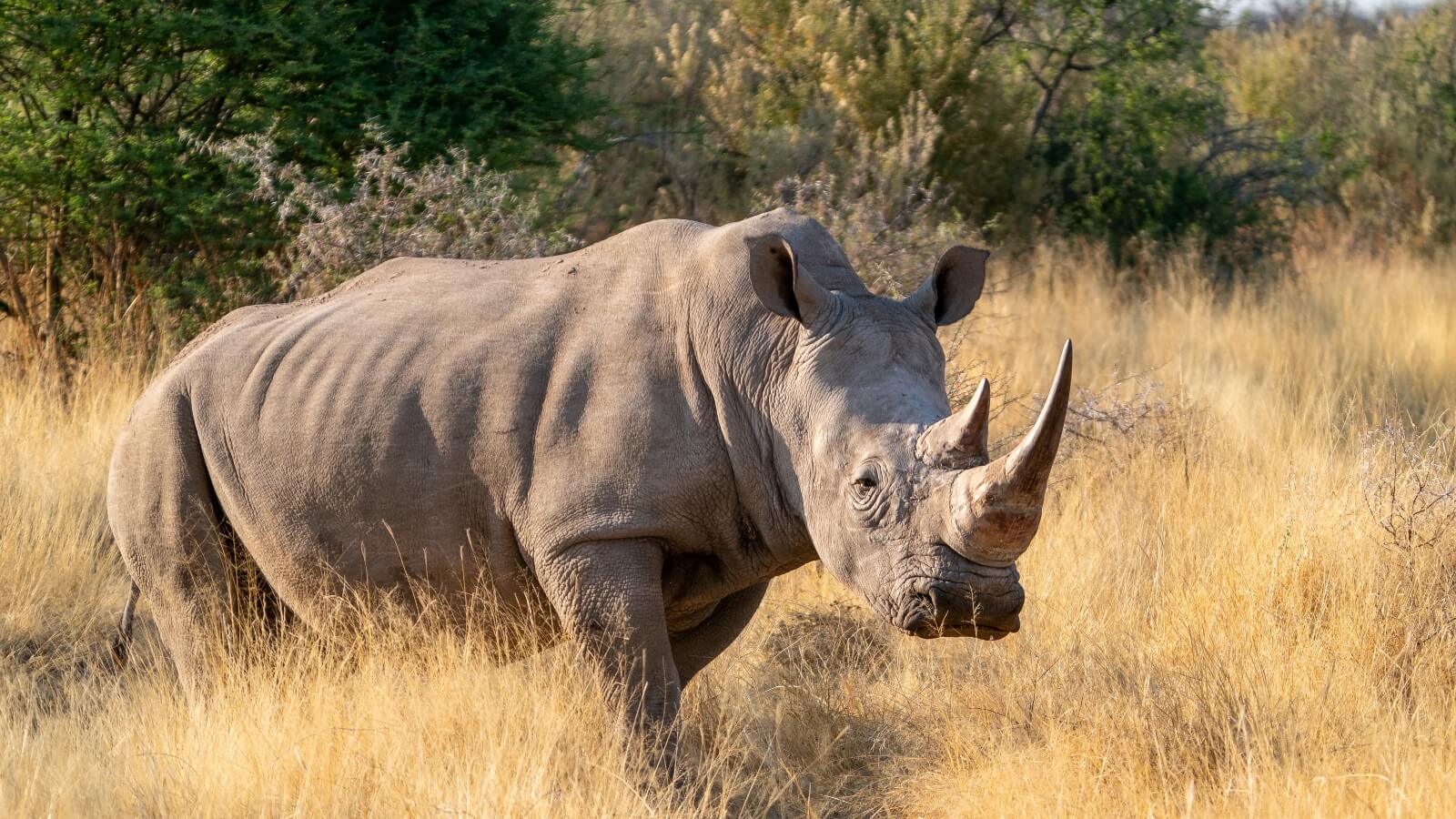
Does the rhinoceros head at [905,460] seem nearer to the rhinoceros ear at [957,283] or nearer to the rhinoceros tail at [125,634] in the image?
the rhinoceros ear at [957,283]

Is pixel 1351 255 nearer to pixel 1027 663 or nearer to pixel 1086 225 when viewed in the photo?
pixel 1086 225

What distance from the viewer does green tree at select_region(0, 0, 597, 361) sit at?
29.6 ft

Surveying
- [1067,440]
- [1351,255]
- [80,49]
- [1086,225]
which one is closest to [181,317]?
[80,49]

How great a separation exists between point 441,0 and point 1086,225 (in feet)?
21.7

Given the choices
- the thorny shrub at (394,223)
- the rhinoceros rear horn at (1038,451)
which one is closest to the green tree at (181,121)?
the thorny shrub at (394,223)

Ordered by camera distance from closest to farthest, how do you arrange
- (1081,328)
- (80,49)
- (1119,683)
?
1. (1119,683)
2. (80,49)
3. (1081,328)

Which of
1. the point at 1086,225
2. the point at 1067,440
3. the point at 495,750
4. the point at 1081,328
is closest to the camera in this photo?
the point at 495,750

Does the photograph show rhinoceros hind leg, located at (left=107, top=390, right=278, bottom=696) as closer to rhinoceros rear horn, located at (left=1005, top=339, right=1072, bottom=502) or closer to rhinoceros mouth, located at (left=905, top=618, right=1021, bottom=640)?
rhinoceros mouth, located at (left=905, top=618, right=1021, bottom=640)

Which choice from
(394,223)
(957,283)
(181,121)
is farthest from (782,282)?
(181,121)

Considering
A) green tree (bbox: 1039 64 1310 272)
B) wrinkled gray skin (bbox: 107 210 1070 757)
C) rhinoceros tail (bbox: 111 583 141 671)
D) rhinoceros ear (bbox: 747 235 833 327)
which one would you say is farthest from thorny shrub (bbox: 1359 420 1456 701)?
green tree (bbox: 1039 64 1310 272)

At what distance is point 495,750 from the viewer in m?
4.06

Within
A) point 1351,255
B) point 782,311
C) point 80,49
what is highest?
point 80,49

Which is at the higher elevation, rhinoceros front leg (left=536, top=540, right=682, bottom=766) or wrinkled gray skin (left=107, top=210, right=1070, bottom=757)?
wrinkled gray skin (left=107, top=210, right=1070, bottom=757)

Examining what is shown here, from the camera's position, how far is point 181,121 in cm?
954
